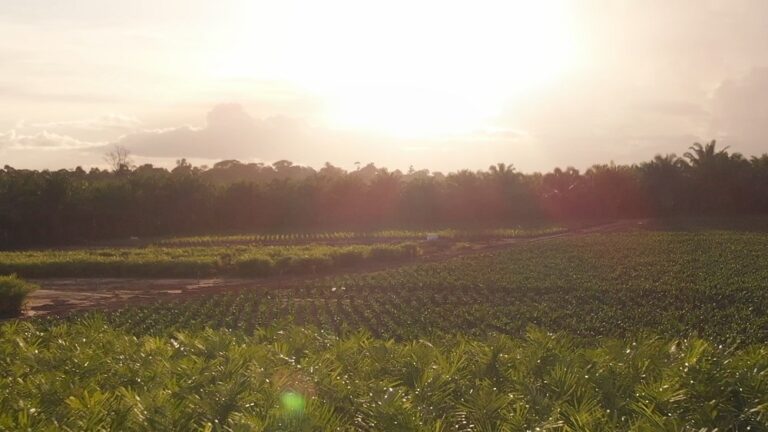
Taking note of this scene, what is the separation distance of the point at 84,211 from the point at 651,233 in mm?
46230

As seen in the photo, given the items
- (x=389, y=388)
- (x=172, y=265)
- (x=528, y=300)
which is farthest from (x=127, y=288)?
(x=389, y=388)

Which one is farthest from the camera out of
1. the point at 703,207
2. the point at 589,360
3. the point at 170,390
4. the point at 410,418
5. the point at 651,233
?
the point at 703,207

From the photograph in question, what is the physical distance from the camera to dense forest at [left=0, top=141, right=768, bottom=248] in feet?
216

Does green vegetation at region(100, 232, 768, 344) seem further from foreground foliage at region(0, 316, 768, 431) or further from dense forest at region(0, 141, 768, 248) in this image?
dense forest at region(0, 141, 768, 248)

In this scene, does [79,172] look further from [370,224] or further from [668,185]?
[668,185]

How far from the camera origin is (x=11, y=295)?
1105 inches

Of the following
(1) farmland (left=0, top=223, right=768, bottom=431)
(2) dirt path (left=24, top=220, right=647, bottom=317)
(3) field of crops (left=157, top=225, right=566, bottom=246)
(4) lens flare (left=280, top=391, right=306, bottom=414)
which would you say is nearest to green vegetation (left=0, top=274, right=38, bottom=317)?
(2) dirt path (left=24, top=220, right=647, bottom=317)

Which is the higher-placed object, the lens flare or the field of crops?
the lens flare

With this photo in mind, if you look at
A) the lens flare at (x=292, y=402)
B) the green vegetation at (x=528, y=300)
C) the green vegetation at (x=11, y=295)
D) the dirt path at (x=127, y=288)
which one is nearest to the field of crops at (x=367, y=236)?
the dirt path at (x=127, y=288)

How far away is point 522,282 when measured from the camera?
3166 cm

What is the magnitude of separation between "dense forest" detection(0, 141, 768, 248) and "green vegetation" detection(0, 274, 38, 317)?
3627cm

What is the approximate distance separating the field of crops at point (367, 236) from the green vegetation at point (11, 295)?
28299mm

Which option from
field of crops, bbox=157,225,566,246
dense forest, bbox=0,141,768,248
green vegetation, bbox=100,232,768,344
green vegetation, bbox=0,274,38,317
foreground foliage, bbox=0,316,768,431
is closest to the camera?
foreground foliage, bbox=0,316,768,431

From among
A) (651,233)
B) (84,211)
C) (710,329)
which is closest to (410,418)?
(710,329)
